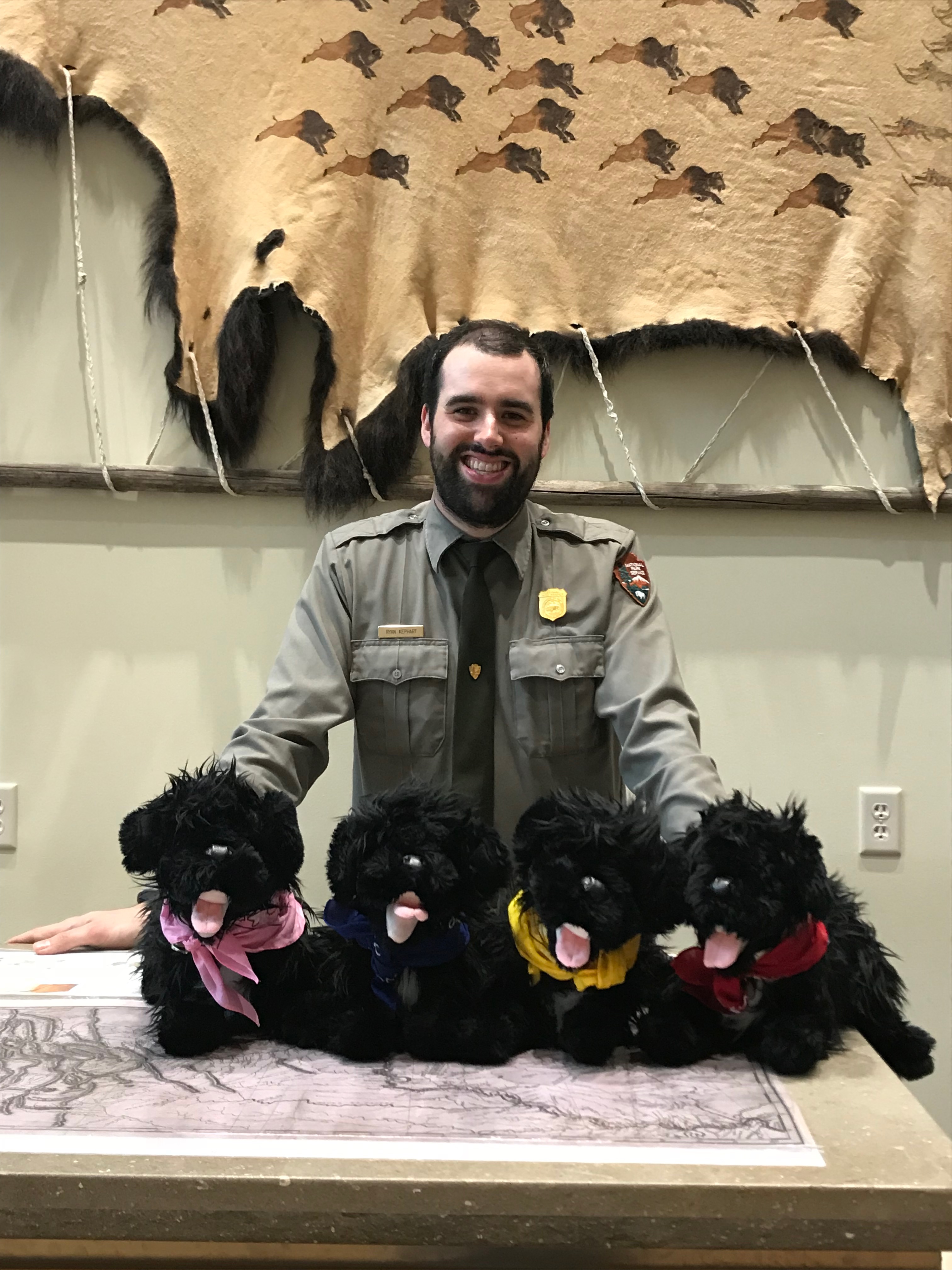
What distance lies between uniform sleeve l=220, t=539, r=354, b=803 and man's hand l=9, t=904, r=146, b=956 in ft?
0.84

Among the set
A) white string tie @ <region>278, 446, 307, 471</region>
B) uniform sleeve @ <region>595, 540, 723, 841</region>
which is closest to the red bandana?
uniform sleeve @ <region>595, 540, 723, 841</region>

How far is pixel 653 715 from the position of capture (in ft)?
4.19

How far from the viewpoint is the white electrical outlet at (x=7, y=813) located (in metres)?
1.88

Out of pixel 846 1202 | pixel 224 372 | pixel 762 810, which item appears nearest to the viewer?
pixel 846 1202

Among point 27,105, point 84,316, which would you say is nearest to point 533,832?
point 84,316

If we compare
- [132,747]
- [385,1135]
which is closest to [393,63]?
[132,747]

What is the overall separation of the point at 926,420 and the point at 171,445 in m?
1.34

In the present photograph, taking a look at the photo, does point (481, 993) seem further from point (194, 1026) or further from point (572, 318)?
point (572, 318)

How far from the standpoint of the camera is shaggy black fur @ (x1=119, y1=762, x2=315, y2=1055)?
2.86 ft

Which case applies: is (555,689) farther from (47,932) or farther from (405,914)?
(47,932)

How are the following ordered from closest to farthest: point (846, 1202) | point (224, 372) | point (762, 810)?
point (846, 1202)
point (762, 810)
point (224, 372)

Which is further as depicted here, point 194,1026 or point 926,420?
point 926,420

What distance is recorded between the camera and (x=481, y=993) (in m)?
0.93

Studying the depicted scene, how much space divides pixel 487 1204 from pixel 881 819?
1373 millimetres
